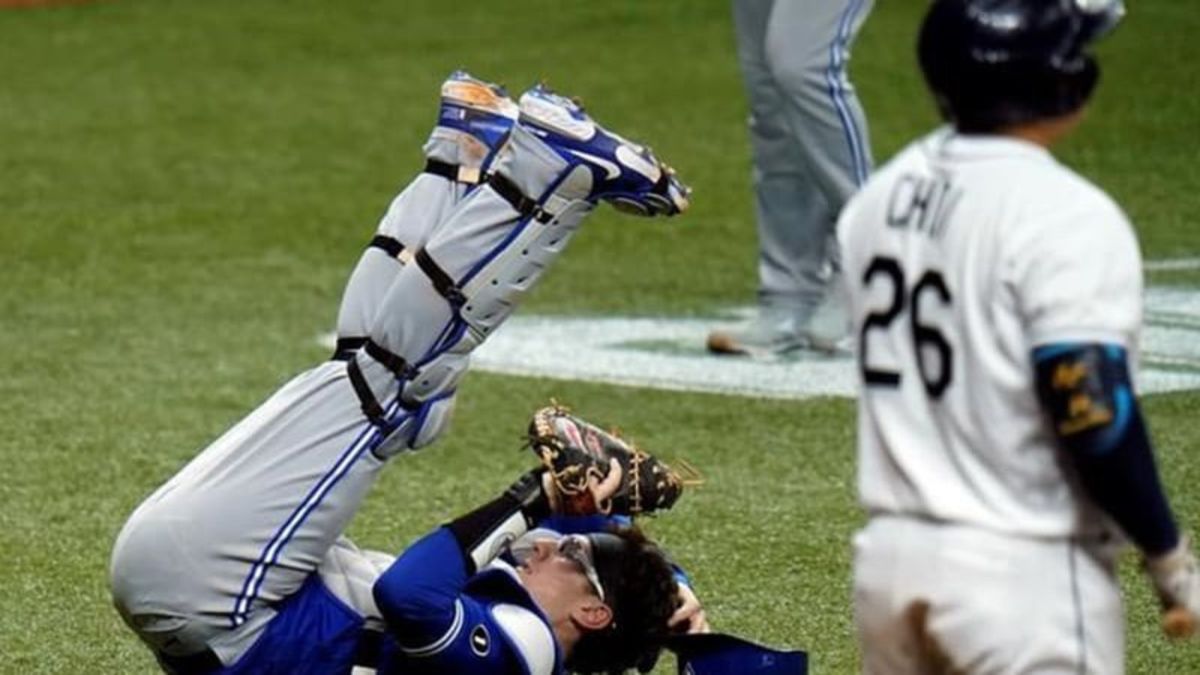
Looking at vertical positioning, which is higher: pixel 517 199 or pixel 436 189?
pixel 517 199

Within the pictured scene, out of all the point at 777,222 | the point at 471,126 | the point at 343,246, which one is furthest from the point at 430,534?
the point at 343,246

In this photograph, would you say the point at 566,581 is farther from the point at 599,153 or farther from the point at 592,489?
the point at 599,153

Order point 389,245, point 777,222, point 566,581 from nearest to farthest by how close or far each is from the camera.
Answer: point 566,581
point 389,245
point 777,222

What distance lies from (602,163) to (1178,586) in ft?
5.03

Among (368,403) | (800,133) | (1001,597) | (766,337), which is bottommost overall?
(766,337)

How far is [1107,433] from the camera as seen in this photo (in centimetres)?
306

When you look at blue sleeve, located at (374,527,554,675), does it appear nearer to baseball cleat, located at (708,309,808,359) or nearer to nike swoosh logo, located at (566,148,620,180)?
nike swoosh logo, located at (566,148,620,180)

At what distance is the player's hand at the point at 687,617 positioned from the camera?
13.9ft

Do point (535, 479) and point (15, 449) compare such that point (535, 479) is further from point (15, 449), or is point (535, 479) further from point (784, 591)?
point (15, 449)

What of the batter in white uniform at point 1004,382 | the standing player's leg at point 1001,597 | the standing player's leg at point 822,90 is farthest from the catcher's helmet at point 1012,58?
the standing player's leg at point 822,90

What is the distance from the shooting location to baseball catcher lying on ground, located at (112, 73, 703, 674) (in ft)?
13.6

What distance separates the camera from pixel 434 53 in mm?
11609

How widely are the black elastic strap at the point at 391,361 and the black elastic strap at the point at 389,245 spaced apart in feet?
0.94

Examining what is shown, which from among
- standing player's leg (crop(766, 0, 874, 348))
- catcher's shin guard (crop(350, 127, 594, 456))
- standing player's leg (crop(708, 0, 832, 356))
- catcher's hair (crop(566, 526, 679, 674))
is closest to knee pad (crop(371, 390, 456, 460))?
catcher's shin guard (crop(350, 127, 594, 456))
